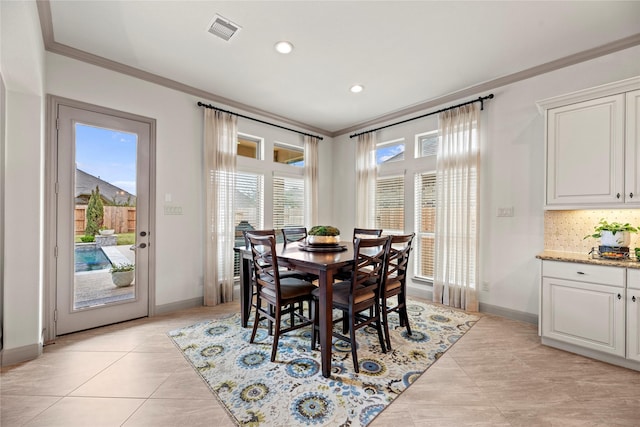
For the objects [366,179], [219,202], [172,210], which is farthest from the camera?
[366,179]

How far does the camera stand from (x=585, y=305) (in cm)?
239

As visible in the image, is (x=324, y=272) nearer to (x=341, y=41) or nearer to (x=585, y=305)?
(x=341, y=41)

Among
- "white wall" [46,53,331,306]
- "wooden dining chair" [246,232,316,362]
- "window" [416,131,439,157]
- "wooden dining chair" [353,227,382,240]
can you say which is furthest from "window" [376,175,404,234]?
"white wall" [46,53,331,306]

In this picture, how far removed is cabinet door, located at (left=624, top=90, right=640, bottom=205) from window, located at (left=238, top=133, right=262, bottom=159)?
4232 mm

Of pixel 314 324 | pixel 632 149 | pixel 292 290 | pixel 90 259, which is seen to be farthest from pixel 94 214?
pixel 632 149

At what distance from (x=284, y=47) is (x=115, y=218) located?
2617 mm

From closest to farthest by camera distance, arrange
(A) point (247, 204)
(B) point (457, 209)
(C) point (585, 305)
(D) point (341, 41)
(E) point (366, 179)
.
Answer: (C) point (585, 305)
(D) point (341, 41)
(B) point (457, 209)
(A) point (247, 204)
(E) point (366, 179)

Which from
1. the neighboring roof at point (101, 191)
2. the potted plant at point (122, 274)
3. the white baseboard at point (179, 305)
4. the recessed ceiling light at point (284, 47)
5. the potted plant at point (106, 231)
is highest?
the recessed ceiling light at point (284, 47)

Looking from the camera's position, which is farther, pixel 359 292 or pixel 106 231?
pixel 106 231

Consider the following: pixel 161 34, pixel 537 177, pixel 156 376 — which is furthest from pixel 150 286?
pixel 537 177

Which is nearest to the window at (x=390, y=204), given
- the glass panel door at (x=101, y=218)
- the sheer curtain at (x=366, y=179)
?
the sheer curtain at (x=366, y=179)

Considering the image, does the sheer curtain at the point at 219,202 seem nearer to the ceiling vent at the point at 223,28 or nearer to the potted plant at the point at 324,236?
the ceiling vent at the point at 223,28

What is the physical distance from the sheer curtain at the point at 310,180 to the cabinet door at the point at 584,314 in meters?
3.44

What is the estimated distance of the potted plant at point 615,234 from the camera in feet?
7.97
